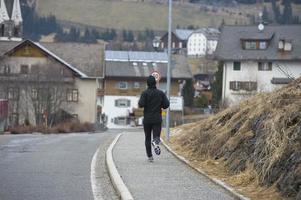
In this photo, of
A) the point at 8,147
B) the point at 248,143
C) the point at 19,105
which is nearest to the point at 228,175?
the point at 248,143

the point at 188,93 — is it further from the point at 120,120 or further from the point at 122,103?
the point at 120,120

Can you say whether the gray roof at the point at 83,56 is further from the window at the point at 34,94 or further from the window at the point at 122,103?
the window at the point at 34,94

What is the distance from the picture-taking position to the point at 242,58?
75312 mm

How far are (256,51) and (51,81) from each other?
23.3m

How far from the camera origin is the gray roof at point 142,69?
280 feet

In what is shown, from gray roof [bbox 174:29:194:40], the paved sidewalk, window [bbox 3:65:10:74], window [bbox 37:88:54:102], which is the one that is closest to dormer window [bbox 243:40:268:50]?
window [bbox 37:88:54:102]

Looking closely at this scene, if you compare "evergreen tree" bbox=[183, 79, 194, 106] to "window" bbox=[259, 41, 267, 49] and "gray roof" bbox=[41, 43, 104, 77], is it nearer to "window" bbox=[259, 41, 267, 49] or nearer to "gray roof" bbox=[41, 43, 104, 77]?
"gray roof" bbox=[41, 43, 104, 77]

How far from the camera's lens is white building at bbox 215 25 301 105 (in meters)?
75.0

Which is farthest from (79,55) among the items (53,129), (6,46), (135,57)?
(53,129)

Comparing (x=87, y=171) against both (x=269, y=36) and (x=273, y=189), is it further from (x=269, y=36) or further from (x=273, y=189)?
(x=269, y=36)

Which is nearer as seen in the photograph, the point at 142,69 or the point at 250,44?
the point at 250,44

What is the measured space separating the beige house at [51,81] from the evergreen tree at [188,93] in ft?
35.3

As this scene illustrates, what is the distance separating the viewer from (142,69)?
87.1 metres

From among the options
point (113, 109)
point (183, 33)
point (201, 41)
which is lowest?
point (113, 109)
